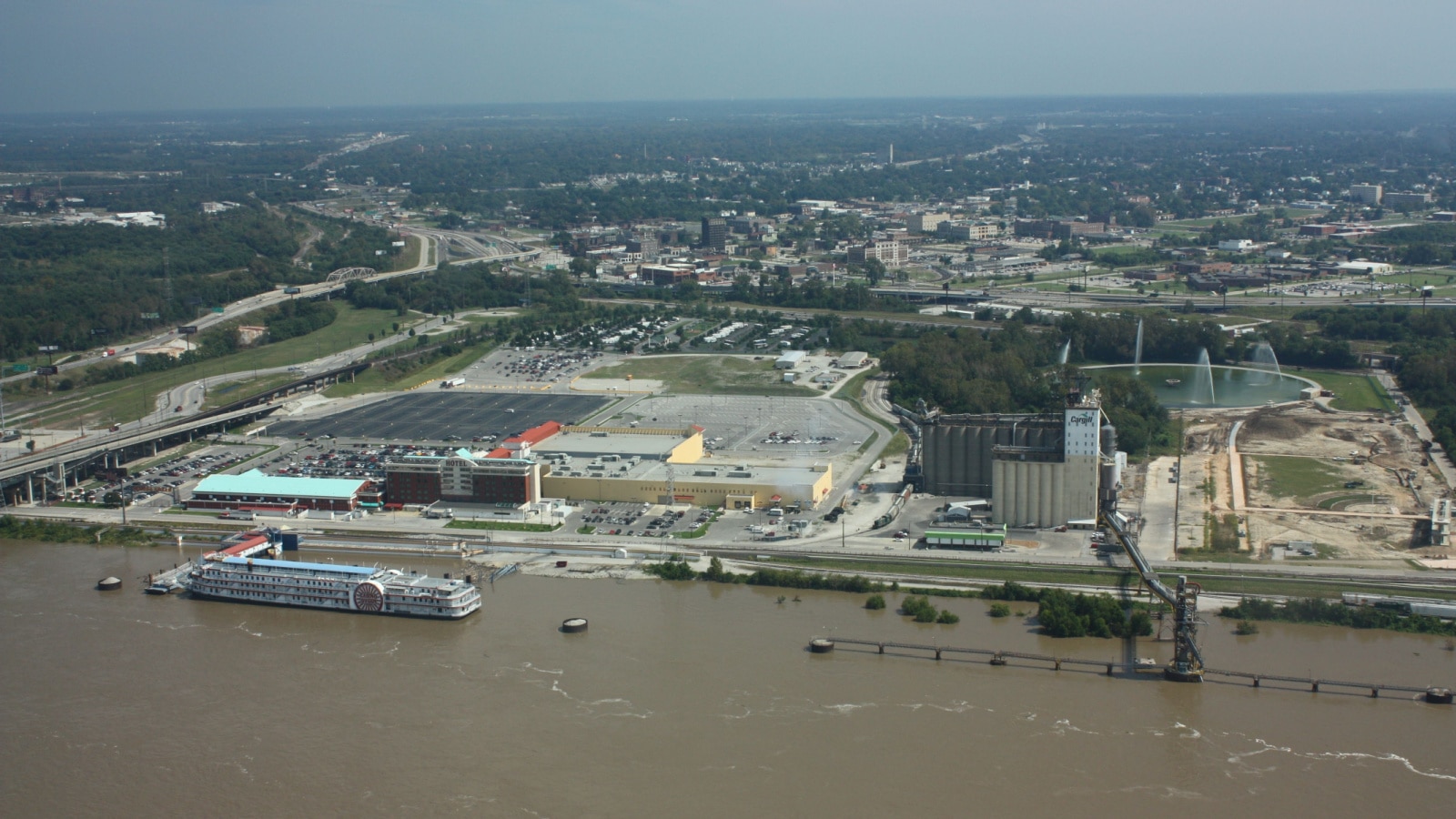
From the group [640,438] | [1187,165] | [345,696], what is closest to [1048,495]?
[640,438]

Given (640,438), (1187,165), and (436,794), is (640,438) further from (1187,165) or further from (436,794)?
(1187,165)

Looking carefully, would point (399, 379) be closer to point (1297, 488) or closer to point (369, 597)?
point (369, 597)

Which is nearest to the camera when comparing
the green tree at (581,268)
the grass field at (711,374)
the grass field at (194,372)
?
the grass field at (194,372)

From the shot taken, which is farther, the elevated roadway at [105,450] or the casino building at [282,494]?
the elevated roadway at [105,450]

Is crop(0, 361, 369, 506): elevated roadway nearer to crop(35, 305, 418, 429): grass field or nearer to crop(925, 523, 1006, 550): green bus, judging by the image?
crop(35, 305, 418, 429): grass field

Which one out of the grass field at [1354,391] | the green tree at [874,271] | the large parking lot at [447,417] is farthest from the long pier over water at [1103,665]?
the green tree at [874,271]

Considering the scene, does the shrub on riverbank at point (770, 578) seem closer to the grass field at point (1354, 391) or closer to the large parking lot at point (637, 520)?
the large parking lot at point (637, 520)
